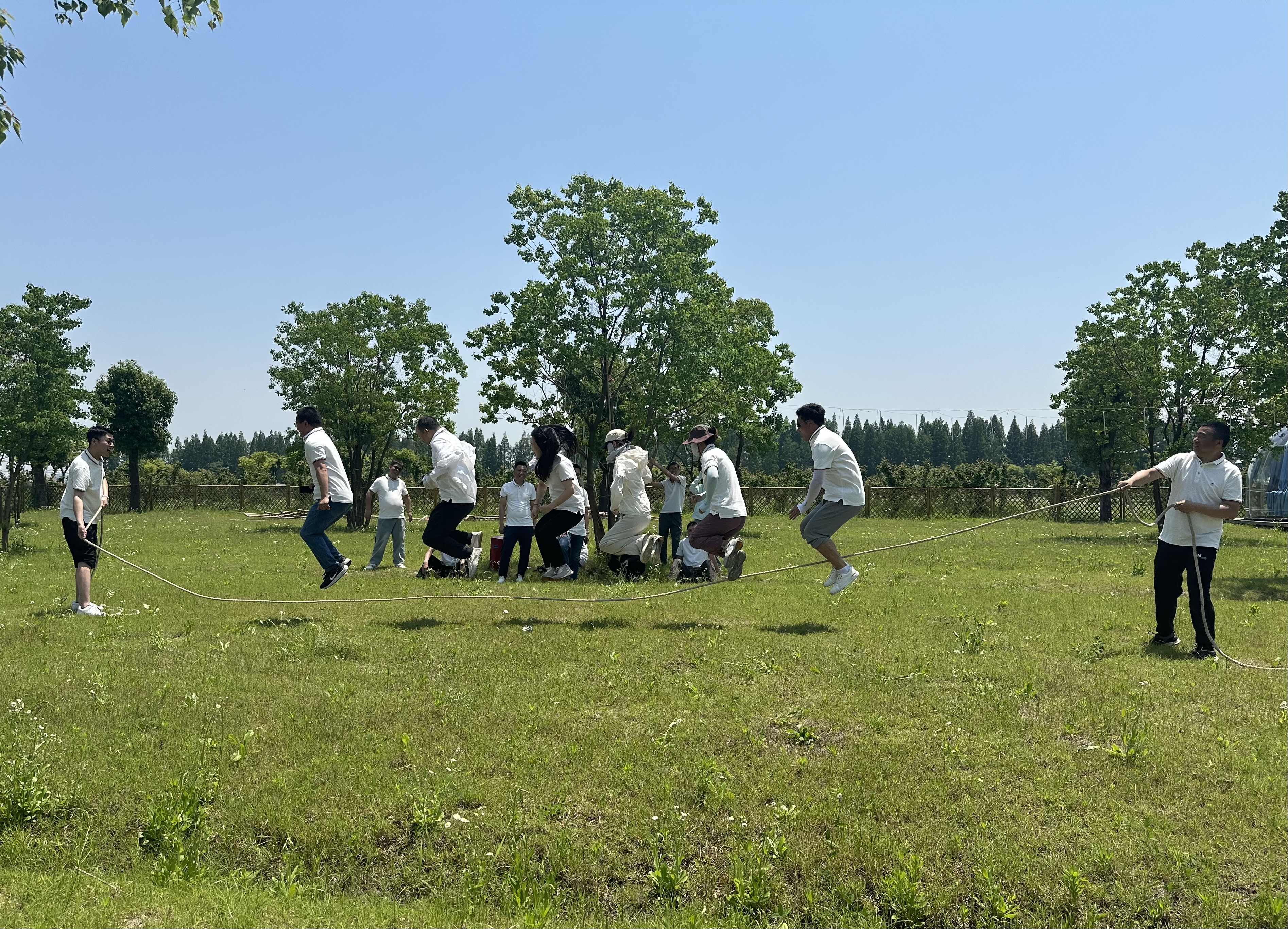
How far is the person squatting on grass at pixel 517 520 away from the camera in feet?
40.6

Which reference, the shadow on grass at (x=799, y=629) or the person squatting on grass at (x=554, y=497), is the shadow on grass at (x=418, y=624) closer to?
the person squatting on grass at (x=554, y=497)

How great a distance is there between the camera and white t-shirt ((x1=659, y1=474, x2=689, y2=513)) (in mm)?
15578

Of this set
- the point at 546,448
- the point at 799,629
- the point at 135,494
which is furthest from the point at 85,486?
the point at 135,494

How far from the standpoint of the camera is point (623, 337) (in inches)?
1118

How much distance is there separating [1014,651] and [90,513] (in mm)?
10090

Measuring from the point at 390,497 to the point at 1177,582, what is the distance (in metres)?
11.2

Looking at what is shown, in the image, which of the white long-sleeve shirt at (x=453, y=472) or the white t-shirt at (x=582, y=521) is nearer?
the white long-sleeve shirt at (x=453, y=472)

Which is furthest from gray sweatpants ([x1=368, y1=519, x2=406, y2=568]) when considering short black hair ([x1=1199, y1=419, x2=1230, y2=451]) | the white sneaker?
short black hair ([x1=1199, y1=419, x2=1230, y2=451])

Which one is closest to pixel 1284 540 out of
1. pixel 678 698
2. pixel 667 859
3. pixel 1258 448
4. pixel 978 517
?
pixel 1258 448

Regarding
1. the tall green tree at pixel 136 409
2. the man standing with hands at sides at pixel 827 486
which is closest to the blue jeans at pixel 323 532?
the man standing with hands at sides at pixel 827 486

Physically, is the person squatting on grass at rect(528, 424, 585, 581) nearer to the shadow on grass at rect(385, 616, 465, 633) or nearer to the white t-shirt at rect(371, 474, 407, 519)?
the shadow on grass at rect(385, 616, 465, 633)

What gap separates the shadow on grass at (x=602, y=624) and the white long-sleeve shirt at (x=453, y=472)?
3.25 meters

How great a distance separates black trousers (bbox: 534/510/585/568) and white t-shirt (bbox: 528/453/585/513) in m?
0.08

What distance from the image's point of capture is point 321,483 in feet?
31.8
